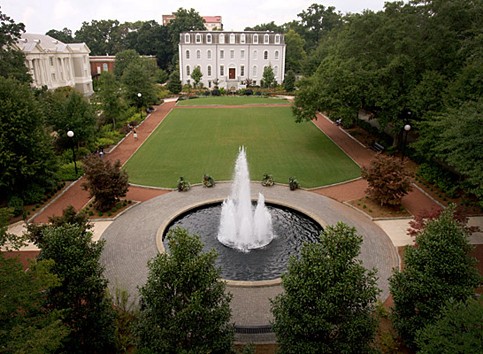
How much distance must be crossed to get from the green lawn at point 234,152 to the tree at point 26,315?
15.1 metres

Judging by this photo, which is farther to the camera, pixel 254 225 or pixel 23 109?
pixel 23 109

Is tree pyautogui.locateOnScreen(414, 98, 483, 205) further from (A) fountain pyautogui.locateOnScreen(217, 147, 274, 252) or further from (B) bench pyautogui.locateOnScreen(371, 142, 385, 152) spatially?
(B) bench pyautogui.locateOnScreen(371, 142, 385, 152)

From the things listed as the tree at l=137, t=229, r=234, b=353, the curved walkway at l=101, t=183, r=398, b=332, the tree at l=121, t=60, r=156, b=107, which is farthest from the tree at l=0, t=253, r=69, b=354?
the tree at l=121, t=60, r=156, b=107

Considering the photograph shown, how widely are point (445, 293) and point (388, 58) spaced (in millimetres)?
22313

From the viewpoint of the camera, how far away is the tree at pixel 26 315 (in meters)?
7.41

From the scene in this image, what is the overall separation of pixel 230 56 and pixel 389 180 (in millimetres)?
→ 58188

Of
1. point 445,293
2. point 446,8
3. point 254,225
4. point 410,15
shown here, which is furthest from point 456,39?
point 445,293

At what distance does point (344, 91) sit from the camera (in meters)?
28.5

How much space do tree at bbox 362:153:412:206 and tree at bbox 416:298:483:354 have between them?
11694 millimetres

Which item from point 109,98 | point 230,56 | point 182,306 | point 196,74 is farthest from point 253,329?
point 230,56

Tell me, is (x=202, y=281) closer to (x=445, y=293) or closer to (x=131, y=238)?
(x=445, y=293)

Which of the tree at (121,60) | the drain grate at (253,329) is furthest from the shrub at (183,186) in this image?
the tree at (121,60)

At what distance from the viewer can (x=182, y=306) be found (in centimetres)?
906

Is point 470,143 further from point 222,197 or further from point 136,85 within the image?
point 136,85
